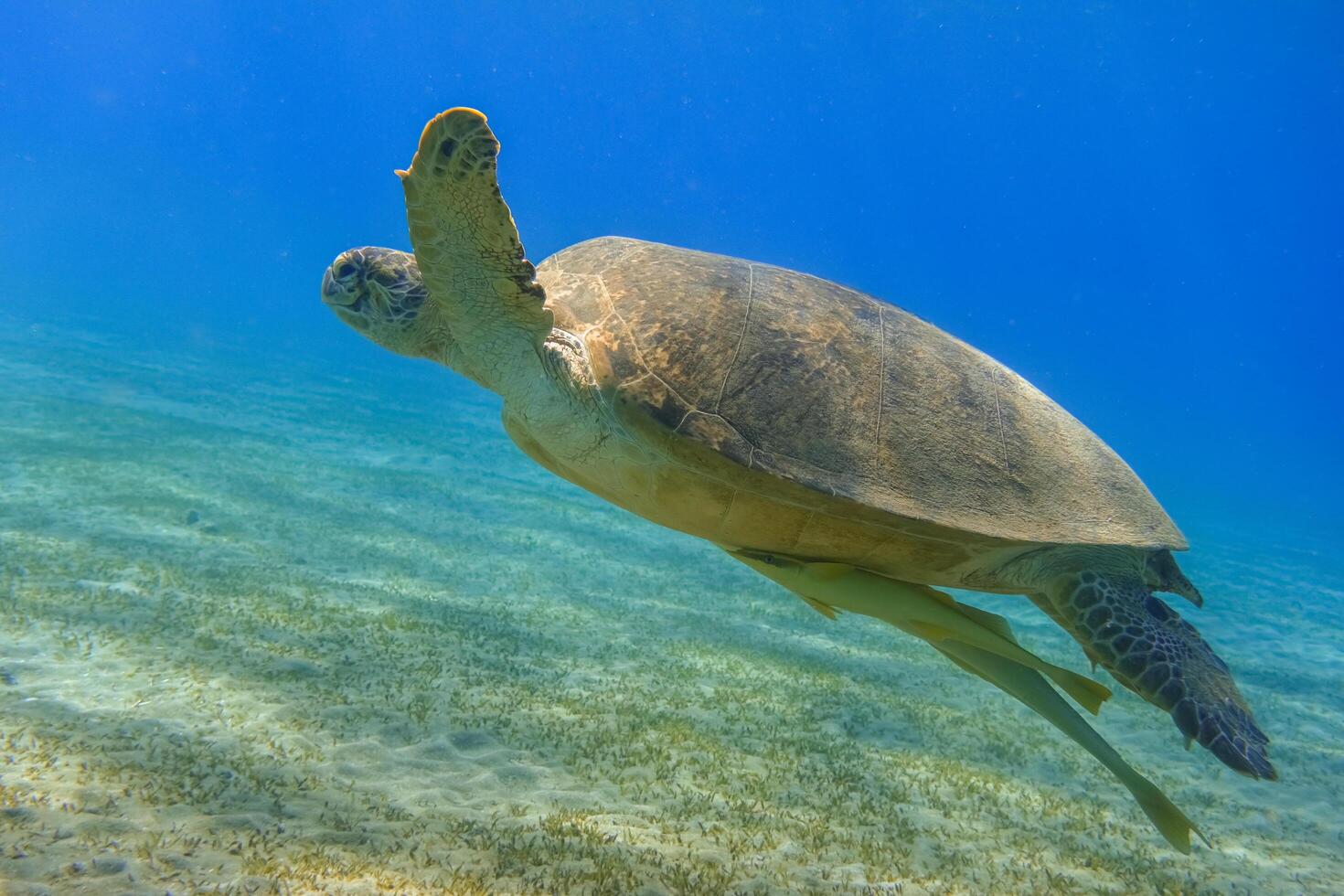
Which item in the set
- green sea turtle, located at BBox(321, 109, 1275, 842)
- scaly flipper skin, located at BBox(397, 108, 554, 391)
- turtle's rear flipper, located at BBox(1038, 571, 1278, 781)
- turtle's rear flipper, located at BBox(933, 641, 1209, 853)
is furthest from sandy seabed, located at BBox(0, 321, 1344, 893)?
scaly flipper skin, located at BBox(397, 108, 554, 391)

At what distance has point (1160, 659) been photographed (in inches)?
144

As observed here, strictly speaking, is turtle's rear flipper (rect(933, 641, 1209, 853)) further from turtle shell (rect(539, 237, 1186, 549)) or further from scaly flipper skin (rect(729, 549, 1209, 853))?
turtle shell (rect(539, 237, 1186, 549))

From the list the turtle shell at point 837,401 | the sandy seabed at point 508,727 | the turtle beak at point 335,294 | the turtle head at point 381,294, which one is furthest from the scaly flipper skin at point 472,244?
the sandy seabed at point 508,727

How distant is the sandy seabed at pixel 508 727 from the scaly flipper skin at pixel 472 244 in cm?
266

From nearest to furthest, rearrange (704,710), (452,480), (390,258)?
1. (390,258)
2. (704,710)
3. (452,480)

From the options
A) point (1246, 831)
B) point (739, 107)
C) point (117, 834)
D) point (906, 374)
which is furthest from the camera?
point (739, 107)

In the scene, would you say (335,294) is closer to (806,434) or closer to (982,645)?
(806,434)

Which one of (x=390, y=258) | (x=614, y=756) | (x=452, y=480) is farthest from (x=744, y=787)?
(x=452, y=480)

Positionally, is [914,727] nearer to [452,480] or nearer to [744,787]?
[744,787]

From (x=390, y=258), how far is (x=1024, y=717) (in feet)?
24.8

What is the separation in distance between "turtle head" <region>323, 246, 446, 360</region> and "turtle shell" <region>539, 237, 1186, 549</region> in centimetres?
92

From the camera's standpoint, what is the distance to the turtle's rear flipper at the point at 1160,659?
3.43 m

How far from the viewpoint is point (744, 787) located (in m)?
4.69

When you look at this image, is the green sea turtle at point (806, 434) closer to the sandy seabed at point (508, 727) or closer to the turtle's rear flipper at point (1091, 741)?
the turtle's rear flipper at point (1091, 741)
